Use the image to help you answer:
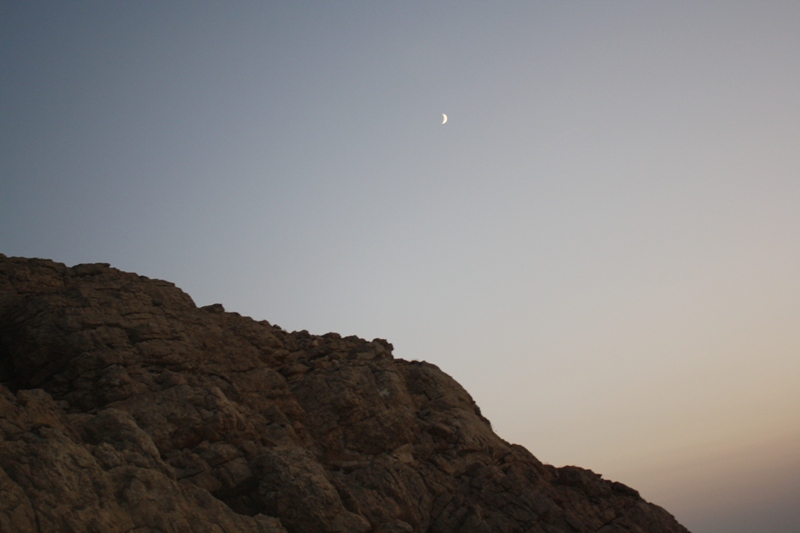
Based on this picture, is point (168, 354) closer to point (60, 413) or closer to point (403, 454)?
point (60, 413)

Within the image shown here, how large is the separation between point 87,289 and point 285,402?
10.1 metres

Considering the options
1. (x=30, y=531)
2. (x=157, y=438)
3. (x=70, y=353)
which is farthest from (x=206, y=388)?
(x=30, y=531)

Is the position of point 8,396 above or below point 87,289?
below

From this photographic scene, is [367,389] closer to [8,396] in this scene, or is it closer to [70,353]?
[70,353]

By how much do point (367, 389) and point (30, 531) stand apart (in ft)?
63.8

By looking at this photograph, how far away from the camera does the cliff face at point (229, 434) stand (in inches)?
744

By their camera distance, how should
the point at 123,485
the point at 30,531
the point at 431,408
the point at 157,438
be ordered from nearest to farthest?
the point at 30,531 → the point at 123,485 → the point at 157,438 → the point at 431,408

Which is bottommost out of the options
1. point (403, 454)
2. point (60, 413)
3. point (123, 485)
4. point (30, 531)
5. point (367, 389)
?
point (30, 531)

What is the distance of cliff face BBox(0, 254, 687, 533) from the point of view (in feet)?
62.0

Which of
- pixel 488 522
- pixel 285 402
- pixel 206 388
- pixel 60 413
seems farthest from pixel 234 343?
pixel 488 522

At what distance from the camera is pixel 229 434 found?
25875 mm

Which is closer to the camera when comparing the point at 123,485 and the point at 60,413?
the point at 123,485

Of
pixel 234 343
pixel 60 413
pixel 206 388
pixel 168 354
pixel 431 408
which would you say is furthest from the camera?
pixel 431 408

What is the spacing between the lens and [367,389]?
3391 centimetres
